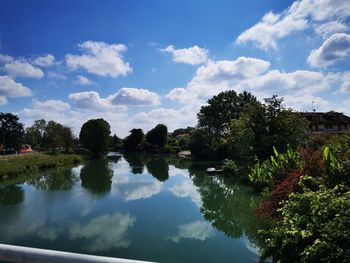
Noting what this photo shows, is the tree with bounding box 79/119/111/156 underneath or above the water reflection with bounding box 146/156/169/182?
above

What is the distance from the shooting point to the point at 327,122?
57.2 metres

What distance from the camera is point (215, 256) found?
34.6 feet

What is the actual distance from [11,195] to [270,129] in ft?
66.3

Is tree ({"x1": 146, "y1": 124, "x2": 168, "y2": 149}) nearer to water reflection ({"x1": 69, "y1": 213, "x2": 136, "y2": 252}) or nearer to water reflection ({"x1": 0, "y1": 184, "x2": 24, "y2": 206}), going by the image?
water reflection ({"x1": 0, "y1": 184, "x2": 24, "y2": 206})

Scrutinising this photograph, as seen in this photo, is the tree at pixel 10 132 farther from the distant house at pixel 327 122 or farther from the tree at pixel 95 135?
the distant house at pixel 327 122

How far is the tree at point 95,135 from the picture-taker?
70.0 m

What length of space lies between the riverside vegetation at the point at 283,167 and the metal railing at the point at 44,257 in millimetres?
3880

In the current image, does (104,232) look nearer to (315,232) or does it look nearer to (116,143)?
(315,232)

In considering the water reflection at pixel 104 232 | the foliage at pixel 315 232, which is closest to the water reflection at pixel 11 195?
the water reflection at pixel 104 232

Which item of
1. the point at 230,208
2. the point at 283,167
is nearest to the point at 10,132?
the point at 230,208

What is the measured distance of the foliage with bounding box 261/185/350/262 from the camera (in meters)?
4.86

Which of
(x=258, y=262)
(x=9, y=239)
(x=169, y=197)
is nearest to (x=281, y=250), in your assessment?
(x=258, y=262)

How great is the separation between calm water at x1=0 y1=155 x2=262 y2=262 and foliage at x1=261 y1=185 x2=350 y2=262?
381 cm

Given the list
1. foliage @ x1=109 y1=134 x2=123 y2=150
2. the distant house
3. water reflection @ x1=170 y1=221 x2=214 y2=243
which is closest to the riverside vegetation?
water reflection @ x1=170 y1=221 x2=214 y2=243
